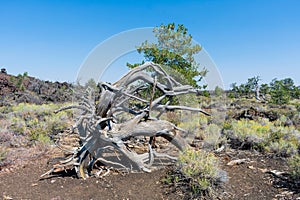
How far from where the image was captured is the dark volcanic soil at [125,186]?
10.5 feet

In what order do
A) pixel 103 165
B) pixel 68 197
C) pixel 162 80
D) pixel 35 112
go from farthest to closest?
pixel 35 112 → pixel 162 80 → pixel 103 165 → pixel 68 197

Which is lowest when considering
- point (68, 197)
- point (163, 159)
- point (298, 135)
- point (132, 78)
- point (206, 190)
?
point (68, 197)

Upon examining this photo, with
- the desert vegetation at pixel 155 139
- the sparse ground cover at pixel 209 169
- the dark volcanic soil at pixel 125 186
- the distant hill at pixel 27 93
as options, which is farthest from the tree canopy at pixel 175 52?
the distant hill at pixel 27 93

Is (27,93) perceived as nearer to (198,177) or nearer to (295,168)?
(198,177)

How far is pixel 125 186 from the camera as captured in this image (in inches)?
135

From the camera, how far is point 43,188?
11.3 feet

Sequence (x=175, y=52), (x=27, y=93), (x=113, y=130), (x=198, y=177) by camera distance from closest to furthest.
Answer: (x=198, y=177), (x=113, y=130), (x=175, y=52), (x=27, y=93)

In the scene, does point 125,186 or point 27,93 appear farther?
point 27,93

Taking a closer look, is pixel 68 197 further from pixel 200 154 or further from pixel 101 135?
pixel 200 154

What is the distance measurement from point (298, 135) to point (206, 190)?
14.8ft

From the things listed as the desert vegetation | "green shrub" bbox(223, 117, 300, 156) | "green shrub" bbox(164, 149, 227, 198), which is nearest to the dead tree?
the desert vegetation

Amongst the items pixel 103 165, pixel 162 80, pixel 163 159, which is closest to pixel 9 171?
pixel 103 165

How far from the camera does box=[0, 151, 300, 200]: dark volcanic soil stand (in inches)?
126

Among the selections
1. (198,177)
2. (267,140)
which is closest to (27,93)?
(267,140)
